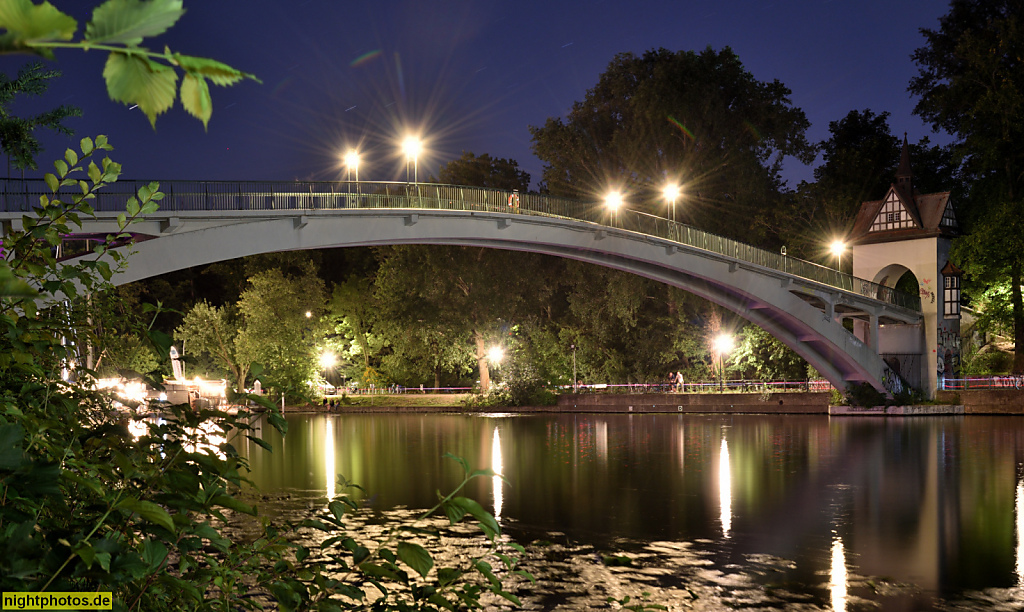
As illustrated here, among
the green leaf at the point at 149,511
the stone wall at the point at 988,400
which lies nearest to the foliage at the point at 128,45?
the green leaf at the point at 149,511

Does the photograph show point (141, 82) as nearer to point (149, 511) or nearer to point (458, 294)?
point (149, 511)

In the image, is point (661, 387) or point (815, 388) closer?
point (815, 388)

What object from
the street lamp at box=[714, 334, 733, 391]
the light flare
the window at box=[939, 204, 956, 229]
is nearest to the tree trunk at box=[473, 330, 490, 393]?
the street lamp at box=[714, 334, 733, 391]

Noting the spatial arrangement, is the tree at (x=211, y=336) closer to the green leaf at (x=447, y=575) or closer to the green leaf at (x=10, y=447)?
the green leaf at (x=447, y=575)

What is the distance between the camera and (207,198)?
23.0 m

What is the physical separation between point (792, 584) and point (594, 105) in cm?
4307

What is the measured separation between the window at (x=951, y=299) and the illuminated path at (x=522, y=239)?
3.63 ft

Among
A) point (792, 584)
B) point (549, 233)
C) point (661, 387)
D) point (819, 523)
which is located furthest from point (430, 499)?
point (661, 387)

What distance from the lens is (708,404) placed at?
39406 mm

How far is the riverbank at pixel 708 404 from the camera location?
1305 inches

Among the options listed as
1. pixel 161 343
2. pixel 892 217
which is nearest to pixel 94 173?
pixel 161 343

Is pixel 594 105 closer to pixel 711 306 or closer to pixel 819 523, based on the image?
pixel 711 306

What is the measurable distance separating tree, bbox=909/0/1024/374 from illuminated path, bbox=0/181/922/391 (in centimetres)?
364

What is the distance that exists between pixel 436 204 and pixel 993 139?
79.7 feet
